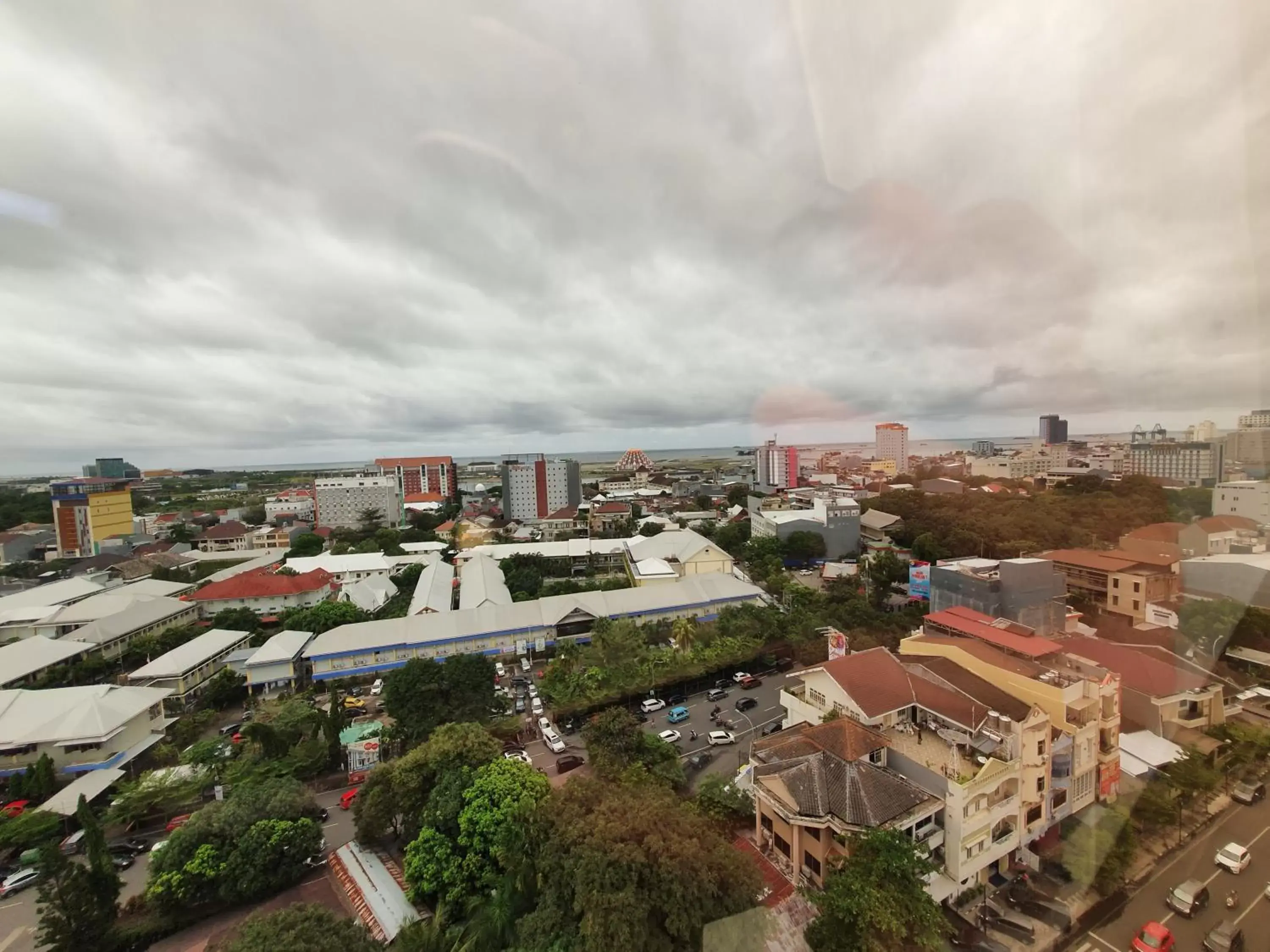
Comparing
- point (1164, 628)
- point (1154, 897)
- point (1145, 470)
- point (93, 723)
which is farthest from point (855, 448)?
point (93, 723)

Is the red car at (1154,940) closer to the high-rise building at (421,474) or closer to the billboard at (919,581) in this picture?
the billboard at (919,581)

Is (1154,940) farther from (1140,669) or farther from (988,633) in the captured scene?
(1140,669)

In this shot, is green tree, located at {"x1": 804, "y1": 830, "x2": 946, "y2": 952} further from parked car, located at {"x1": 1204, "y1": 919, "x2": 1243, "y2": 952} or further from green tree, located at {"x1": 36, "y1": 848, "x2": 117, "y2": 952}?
green tree, located at {"x1": 36, "y1": 848, "x2": 117, "y2": 952}

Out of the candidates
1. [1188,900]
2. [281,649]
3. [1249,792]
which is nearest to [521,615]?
[281,649]

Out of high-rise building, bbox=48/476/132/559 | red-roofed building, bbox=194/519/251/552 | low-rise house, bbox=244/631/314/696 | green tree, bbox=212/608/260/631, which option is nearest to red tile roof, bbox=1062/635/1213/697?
low-rise house, bbox=244/631/314/696

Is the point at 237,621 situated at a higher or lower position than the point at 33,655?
lower
